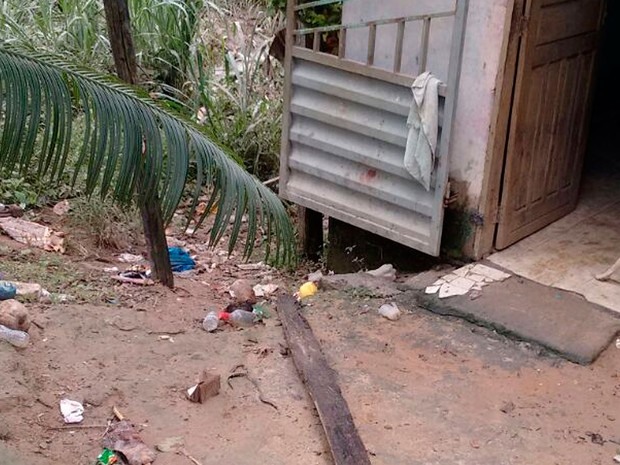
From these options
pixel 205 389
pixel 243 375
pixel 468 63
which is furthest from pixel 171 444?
pixel 468 63

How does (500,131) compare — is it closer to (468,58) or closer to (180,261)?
(468,58)

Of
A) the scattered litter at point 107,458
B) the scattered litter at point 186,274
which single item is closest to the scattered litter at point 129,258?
the scattered litter at point 186,274

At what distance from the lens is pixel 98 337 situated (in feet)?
12.9

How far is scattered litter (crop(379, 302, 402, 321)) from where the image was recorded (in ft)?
13.9

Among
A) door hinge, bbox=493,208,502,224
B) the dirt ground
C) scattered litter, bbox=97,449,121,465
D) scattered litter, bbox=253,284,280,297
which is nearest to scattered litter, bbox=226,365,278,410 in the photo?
the dirt ground

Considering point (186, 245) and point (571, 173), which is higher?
point (571, 173)

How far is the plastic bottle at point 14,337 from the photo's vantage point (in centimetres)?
365

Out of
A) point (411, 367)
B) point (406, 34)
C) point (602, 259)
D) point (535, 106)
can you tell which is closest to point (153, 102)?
point (411, 367)

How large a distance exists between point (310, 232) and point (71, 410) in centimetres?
282

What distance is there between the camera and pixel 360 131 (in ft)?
15.6

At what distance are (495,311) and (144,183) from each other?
189 cm

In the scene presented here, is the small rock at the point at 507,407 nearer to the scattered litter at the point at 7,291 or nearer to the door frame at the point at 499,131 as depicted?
the door frame at the point at 499,131

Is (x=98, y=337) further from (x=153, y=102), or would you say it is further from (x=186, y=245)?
(x=186, y=245)

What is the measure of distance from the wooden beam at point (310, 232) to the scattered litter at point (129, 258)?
3.53ft
